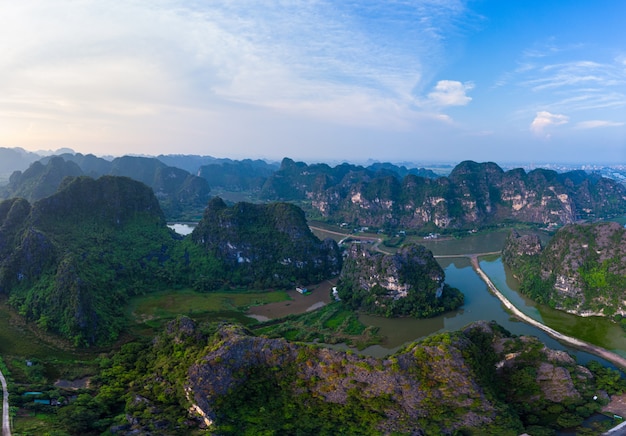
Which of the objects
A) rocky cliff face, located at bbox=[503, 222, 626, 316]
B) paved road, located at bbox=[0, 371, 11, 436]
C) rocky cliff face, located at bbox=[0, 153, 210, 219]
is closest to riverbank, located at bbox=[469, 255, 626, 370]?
rocky cliff face, located at bbox=[503, 222, 626, 316]

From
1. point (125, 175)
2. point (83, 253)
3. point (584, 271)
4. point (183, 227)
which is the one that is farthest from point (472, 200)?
point (125, 175)

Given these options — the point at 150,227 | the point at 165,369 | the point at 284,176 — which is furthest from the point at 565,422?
the point at 284,176

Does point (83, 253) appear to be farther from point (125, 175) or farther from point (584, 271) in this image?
point (125, 175)

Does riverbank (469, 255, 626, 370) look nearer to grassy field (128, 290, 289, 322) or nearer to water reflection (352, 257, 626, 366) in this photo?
water reflection (352, 257, 626, 366)

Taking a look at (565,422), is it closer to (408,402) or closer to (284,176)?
(408,402)

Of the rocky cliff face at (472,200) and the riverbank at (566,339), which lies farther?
the rocky cliff face at (472,200)

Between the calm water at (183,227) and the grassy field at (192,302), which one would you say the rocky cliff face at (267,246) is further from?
the calm water at (183,227)

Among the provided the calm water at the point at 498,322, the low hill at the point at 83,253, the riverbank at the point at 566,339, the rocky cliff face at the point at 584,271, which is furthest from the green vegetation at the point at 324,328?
the rocky cliff face at the point at 584,271
